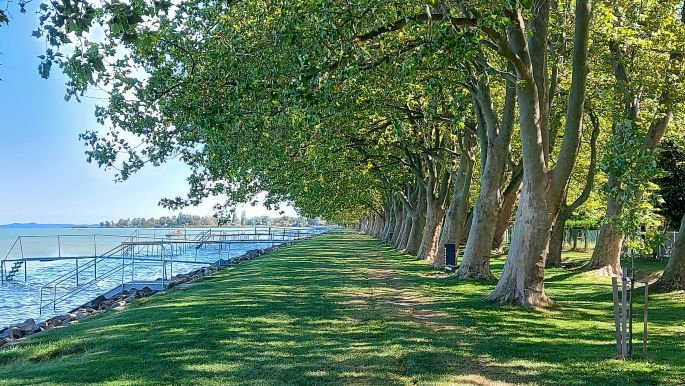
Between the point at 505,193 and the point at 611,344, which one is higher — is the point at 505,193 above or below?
above

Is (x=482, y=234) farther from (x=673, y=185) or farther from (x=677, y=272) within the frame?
(x=673, y=185)

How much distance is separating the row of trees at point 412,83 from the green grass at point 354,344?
1849 millimetres


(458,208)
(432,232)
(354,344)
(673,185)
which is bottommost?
(354,344)

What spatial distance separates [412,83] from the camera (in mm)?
16719

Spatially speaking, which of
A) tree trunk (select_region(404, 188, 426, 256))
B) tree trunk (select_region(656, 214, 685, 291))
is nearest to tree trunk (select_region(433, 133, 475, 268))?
tree trunk (select_region(656, 214, 685, 291))

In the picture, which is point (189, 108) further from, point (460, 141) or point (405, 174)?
point (405, 174)

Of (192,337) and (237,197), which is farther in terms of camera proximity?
(237,197)

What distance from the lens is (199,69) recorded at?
1428cm

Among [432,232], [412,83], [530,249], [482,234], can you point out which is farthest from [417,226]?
[530,249]

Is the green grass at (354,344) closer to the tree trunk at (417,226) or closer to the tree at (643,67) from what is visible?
the tree at (643,67)

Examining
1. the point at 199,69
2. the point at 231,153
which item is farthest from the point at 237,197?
the point at 199,69

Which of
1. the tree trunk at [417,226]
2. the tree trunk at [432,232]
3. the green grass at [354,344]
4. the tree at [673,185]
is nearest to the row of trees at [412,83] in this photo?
the green grass at [354,344]

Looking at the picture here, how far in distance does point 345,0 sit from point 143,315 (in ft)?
27.4

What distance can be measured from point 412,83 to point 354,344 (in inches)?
357
